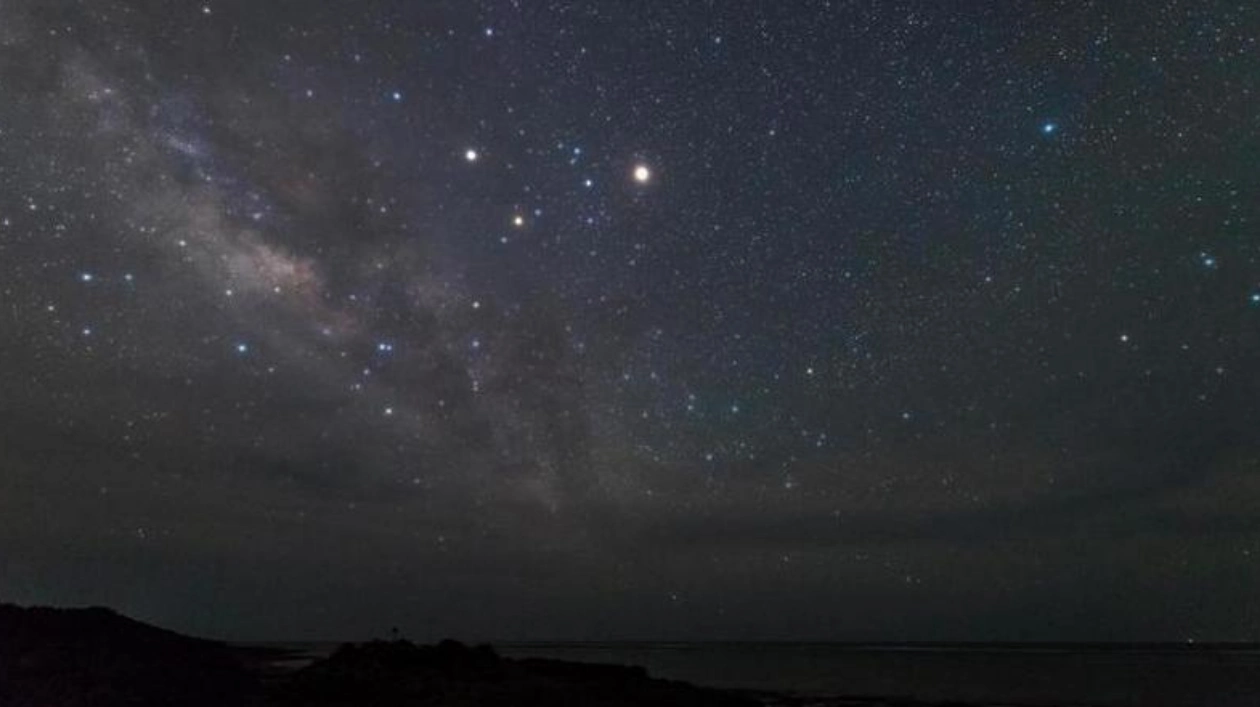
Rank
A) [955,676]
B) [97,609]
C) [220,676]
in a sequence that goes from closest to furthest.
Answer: [220,676] < [97,609] < [955,676]

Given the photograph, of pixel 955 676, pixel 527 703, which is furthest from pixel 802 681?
pixel 527 703

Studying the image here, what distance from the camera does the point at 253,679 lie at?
46969 mm

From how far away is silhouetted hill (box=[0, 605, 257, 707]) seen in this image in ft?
104

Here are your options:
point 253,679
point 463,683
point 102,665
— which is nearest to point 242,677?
point 253,679

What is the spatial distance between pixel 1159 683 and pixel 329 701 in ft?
241

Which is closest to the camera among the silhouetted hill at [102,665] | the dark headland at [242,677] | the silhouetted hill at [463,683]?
the silhouetted hill at [102,665]

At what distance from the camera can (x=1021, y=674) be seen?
95.6m

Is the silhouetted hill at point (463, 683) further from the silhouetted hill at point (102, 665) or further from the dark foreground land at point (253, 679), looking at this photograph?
the silhouetted hill at point (102, 665)

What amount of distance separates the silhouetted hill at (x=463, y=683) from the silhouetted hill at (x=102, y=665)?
3.60m

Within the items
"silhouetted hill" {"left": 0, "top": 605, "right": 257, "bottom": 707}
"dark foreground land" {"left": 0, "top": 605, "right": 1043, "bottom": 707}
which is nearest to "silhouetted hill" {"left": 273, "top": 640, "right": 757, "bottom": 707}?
"dark foreground land" {"left": 0, "top": 605, "right": 1043, "bottom": 707}

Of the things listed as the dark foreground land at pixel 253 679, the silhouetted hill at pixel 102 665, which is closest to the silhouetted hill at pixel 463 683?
the dark foreground land at pixel 253 679

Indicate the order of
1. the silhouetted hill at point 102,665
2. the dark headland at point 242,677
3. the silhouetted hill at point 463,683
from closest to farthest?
the silhouetted hill at point 102,665
the dark headland at point 242,677
the silhouetted hill at point 463,683

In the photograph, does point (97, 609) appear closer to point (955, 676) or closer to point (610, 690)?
point (610, 690)

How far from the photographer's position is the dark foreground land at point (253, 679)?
1339 inches
